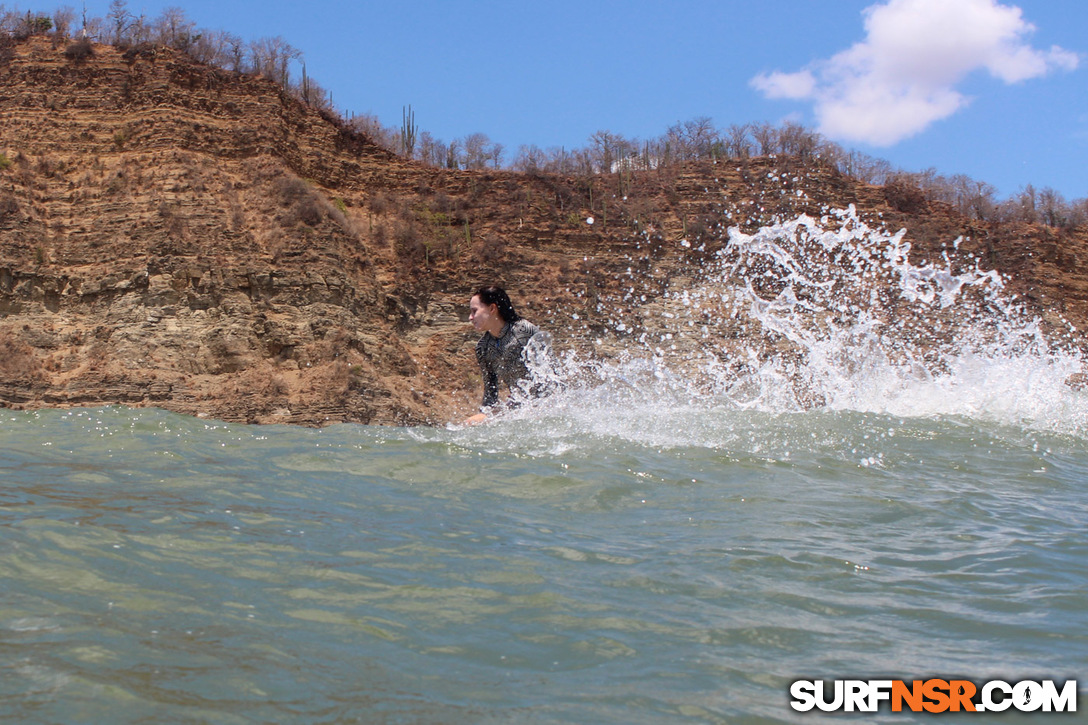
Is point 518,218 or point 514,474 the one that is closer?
point 514,474

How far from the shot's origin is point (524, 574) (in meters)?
3.33

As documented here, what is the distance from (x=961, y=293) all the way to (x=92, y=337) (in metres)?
27.9

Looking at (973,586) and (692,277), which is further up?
(692,277)

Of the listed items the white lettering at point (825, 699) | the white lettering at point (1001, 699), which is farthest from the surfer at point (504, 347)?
the white lettering at point (1001, 699)

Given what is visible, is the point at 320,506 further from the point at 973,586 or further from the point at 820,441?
the point at 820,441

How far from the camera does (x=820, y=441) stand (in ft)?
24.0

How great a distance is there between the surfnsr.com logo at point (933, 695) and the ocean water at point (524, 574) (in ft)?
0.18

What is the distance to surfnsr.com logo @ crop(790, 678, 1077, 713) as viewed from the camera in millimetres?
2273

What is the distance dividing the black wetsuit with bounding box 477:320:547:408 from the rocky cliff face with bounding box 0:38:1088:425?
1085 cm

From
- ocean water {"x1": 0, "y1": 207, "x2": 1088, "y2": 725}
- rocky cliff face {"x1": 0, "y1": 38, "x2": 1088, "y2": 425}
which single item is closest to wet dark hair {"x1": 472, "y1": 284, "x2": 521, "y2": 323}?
ocean water {"x1": 0, "y1": 207, "x2": 1088, "y2": 725}

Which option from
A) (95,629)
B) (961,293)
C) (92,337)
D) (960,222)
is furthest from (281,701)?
(960,222)

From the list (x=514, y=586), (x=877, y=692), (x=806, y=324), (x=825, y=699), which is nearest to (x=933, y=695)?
(x=877, y=692)

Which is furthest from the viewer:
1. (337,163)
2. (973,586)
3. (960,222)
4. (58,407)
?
(960,222)

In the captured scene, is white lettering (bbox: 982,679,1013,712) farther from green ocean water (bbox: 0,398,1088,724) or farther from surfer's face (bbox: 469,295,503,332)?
surfer's face (bbox: 469,295,503,332)
